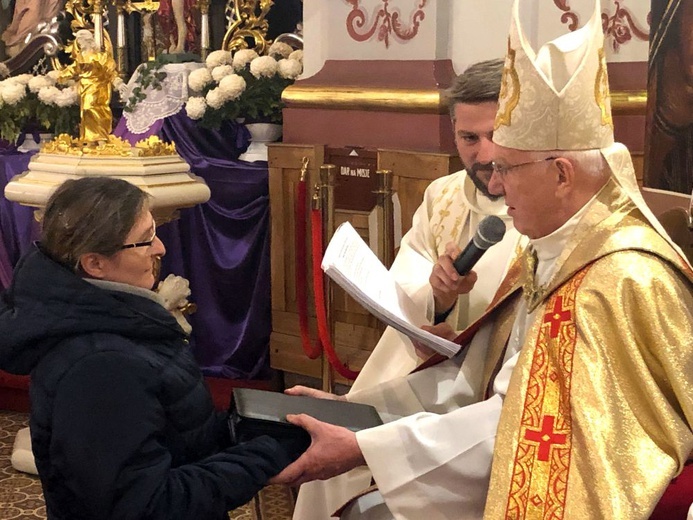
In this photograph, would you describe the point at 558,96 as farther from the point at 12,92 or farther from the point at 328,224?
the point at 12,92

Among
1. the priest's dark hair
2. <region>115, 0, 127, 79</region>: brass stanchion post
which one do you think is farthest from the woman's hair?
<region>115, 0, 127, 79</region>: brass stanchion post

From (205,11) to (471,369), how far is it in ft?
13.1

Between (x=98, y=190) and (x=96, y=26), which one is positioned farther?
(x=96, y=26)

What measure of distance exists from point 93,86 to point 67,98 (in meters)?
1.43

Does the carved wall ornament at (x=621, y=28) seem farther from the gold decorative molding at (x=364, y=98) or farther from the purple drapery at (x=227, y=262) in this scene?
the purple drapery at (x=227, y=262)

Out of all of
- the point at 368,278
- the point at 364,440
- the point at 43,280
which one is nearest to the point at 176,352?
the point at 43,280

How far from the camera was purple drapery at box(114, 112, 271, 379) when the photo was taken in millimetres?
5086

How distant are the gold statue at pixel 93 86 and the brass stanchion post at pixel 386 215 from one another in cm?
132

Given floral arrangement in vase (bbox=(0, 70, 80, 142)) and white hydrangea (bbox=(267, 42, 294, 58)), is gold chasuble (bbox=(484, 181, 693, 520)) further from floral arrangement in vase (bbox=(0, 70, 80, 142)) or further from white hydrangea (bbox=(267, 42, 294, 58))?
floral arrangement in vase (bbox=(0, 70, 80, 142))

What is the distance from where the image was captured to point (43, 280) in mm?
1948

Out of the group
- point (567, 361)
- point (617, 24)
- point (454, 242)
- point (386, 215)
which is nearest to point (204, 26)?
point (386, 215)

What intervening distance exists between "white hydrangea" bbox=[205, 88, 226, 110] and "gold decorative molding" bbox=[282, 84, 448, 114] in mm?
377

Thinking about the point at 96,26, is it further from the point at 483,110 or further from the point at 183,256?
the point at 483,110

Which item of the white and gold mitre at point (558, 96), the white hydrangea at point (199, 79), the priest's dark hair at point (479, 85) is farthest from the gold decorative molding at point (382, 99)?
the white and gold mitre at point (558, 96)
